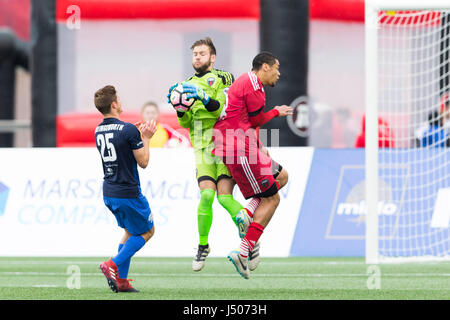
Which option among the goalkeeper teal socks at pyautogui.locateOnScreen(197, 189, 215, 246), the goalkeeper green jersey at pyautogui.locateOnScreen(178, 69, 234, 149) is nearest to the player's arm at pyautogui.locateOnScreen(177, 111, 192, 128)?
the goalkeeper green jersey at pyautogui.locateOnScreen(178, 69, 234, 149)

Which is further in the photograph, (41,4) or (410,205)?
(41,4)

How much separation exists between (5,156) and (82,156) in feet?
3.26

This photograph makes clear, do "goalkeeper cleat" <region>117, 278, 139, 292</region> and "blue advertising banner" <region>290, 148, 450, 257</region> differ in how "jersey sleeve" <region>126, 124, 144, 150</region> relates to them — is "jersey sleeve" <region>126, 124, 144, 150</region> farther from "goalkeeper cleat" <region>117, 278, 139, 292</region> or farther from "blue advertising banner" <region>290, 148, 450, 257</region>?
"blue advertising banner" <region>290, 148, 450, 257</region>

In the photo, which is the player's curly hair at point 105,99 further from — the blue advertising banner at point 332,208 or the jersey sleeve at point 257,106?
the blue advertising banner at point 332,208

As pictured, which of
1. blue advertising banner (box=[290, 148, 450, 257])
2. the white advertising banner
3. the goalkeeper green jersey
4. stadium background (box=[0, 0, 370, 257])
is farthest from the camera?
stadium background (box=[0, 0, 370, 257])

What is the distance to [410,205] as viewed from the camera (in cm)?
1123

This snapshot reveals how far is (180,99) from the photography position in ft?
25.1

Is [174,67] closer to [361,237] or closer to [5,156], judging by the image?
[5,156]

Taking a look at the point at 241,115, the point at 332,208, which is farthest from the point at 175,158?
the point at 241,115

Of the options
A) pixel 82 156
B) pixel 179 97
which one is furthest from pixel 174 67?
pixel 179 97

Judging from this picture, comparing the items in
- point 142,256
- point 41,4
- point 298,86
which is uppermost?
point 41,4

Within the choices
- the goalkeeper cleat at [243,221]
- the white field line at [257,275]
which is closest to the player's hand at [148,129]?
the goalkeeper cleat at [243,221]

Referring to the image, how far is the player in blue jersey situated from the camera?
705cm

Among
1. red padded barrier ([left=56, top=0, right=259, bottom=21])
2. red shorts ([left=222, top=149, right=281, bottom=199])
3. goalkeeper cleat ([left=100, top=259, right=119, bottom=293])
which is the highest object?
red padded barrier ([left=56, top=0, right=259, bottom=21])
